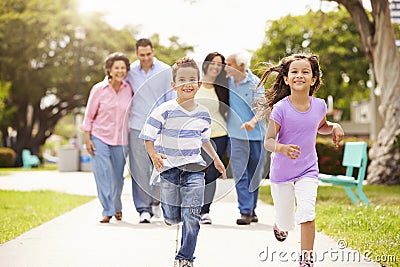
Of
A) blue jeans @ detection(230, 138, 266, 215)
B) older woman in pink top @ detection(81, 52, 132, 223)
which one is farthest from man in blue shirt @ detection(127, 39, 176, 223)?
blue jeans @ detection(230, 138, 266, 215)

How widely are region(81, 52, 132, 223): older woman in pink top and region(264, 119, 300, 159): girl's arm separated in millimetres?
3397

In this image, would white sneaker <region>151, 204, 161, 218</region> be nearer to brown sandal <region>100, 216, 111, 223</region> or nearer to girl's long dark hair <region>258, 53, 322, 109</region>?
brown sandal <region>100, 216, 111, 223</region>

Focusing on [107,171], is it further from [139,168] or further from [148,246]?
[148,246]

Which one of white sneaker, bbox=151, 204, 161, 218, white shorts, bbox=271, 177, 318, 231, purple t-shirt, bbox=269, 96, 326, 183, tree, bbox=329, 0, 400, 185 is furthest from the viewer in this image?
tree, bbox=329, 0, 400, 185

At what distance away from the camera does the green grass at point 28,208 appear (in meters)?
7.59

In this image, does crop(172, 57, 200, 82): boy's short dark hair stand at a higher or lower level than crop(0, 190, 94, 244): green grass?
higher

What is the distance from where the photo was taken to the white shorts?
4.71m

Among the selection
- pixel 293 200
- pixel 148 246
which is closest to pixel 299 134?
pixel 293 200

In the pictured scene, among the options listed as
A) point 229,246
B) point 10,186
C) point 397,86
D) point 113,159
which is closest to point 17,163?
point 10,186

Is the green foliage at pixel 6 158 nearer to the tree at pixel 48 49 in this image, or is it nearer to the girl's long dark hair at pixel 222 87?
the tree at pixel 48 49

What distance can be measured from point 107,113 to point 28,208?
2.80 meters

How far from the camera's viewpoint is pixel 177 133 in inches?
201

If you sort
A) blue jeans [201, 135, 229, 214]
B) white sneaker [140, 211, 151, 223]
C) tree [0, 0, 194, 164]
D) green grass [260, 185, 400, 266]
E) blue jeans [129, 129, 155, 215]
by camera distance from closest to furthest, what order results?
1. blue jeans [201, 135, 229, 214]
2. green grass [260, 185, 400, 266]
3. blue jeans [129, 129, 155, 215]
4. white sneaker [140, 211, 151, 223]
5. tree [0, 0, 194, 164]

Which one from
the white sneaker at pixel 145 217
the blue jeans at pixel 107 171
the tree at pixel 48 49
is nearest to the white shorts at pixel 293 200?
the white sneaker at pixel 145 217
